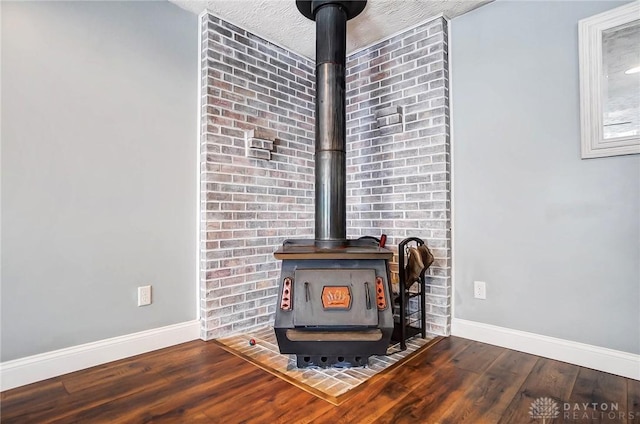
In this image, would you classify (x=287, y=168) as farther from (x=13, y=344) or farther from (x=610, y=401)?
(x=610, y=401)

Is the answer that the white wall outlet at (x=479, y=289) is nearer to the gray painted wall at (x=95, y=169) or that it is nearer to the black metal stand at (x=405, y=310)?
the black metal stand at (x=405, y=310)

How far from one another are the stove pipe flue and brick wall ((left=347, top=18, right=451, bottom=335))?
2.22 feet

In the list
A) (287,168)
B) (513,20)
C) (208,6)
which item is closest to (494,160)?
(513,20)

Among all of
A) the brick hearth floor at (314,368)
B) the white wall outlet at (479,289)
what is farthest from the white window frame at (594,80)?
the brick hearth floor at (314,368)

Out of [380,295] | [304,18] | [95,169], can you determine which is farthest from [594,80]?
[95,169]

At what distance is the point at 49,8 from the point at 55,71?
34 cm

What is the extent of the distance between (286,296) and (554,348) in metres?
1.64

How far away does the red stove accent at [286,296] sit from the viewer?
1.79m

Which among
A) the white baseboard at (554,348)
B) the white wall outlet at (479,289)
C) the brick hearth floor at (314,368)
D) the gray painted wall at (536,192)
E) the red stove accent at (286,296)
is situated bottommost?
the brick hearth floor at (314,368)

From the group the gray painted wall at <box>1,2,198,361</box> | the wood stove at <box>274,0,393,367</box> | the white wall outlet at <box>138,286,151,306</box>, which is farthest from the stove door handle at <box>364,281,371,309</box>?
the white wall outlet at <box>138,286,151,306</box>

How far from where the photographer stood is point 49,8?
5.72 ft

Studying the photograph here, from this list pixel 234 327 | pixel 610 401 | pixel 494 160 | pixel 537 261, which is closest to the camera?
pixel 610 401

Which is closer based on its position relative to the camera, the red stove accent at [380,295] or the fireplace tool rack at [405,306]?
the red stove accent at [380,295]

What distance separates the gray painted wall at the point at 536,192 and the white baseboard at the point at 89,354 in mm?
1988
